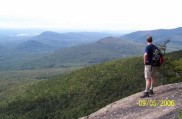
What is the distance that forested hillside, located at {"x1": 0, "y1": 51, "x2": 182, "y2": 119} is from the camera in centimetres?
10675

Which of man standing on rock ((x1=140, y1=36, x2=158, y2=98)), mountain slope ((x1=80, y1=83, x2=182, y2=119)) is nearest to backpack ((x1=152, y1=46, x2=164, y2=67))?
man standing on rock ((x1=140, y1=36, x2=158, y2=98))

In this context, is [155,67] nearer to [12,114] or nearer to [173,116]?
[173,116]

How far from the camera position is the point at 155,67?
24250 mm

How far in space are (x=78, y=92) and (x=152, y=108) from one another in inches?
3795

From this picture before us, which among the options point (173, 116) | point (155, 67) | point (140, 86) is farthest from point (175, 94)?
point (140, 86)

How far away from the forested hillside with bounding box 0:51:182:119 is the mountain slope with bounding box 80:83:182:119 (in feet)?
241

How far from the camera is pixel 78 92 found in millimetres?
118438

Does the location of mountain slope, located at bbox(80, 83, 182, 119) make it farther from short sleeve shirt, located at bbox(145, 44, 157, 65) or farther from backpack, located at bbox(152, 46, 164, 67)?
short sleeve shirt, located at bbox(145, 44, 157, 65)

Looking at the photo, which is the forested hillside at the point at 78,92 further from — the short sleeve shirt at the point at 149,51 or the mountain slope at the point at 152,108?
the short sleeve shirt at the point at 149,51

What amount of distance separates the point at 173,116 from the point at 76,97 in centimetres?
9750

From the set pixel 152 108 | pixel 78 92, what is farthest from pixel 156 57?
pixel 78 92

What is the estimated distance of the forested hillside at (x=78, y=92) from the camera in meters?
107

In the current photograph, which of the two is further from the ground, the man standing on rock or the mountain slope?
the man standing on rock

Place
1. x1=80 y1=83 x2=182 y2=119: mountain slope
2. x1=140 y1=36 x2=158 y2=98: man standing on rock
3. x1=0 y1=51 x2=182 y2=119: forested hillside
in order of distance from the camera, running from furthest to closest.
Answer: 1. x1=0 y1=51 x2=182 y2=119: forested hillside
2. x1=140 y1=36 x2=158 y2=98: man standing on rock
3. x1=80 y1=83 x2=182 y2=119: mountain slope
